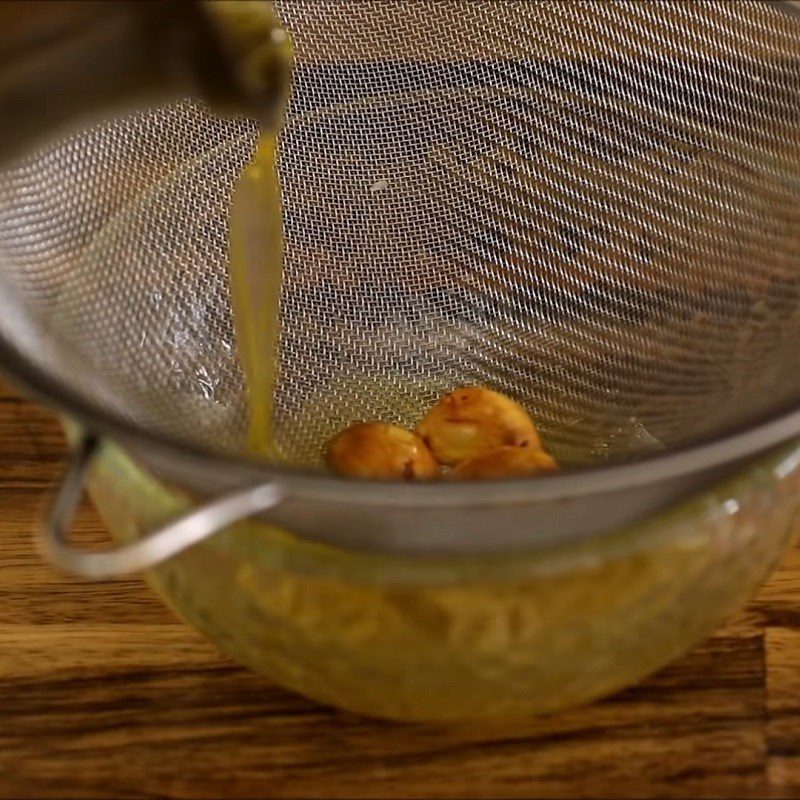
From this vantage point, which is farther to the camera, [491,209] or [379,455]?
[491,209]

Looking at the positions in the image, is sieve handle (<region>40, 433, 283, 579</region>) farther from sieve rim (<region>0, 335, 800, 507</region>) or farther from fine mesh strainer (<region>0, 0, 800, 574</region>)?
fine mesh strainer (<region>0, 0, 800, 574</region>)

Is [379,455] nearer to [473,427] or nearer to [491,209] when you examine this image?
[473,427]

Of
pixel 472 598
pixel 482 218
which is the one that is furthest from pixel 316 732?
pixel 482 218

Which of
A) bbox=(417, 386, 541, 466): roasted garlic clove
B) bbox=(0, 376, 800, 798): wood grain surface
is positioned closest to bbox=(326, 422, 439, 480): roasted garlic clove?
bbox=(417, 386, 541, 466): roasted garlic clove

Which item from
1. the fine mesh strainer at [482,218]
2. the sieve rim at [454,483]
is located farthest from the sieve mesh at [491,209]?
the sieve rim at [454,483]

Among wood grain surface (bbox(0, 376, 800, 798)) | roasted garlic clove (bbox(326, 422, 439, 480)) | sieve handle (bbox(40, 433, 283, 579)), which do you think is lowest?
wood grain surface (bbox(0, 376, 800, 798))
